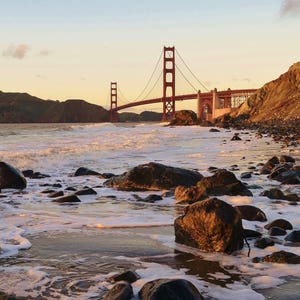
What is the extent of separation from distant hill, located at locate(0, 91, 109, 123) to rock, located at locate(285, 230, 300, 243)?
9538cm

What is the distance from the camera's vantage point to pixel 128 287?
9.41 feet

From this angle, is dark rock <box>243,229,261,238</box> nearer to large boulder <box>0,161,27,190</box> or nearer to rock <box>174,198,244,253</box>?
rock <box>174,198,244,253</box>

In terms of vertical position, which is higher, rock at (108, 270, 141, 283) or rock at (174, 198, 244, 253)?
rock at (174, 198, 244, 253)

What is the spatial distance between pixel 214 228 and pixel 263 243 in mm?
418

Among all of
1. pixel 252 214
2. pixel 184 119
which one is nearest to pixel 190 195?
pixel 252 214

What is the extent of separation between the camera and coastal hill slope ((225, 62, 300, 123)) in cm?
5566

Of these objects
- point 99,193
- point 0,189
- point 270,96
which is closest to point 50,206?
point 99,193

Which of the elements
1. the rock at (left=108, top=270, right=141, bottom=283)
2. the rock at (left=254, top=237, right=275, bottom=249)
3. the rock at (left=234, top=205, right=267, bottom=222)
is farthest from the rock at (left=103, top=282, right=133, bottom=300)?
the rock at (left=234, top=205, right=267, bottom=222)

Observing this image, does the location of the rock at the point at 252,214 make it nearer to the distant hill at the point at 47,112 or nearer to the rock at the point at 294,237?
the rock at the point at 294,237

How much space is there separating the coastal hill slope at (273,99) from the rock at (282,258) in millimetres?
50708

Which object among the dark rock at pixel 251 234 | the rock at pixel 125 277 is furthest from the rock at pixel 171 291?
the dark rock at pixel 251 234

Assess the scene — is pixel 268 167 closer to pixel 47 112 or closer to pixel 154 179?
pixel 154 179

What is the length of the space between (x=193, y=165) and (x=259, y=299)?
27.4 feet

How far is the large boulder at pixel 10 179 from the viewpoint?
25.4ft
